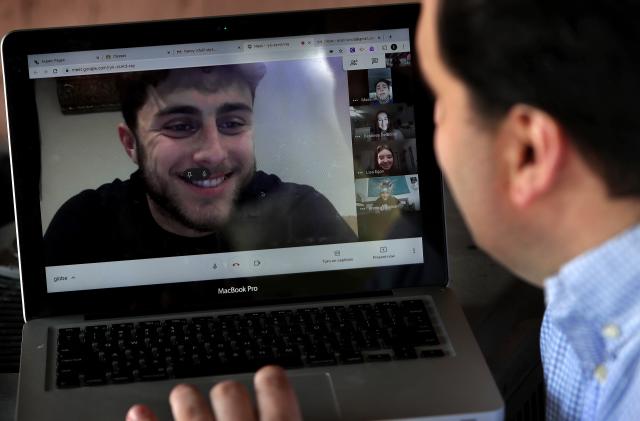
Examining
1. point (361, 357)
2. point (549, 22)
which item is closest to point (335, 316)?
point (361, 357)

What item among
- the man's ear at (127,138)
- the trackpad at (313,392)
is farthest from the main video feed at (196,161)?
the trackpad at (313,392)

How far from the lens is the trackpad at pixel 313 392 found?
2.63 feet

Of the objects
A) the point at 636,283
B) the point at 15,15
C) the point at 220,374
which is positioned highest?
the point at 15,15

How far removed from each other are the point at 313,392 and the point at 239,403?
0.46 ft

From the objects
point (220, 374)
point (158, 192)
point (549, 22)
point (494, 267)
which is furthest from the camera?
point (494, 267)

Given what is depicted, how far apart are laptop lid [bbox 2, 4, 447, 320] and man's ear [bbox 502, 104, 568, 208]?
379 mm

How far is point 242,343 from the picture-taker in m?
0.89

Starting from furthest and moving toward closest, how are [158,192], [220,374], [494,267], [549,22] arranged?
[494,267] < [158,192] < [220,374] < [549,22]

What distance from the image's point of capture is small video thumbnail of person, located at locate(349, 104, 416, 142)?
0.96m

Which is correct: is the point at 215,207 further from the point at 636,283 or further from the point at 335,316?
the point at 636,283

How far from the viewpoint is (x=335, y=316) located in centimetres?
94

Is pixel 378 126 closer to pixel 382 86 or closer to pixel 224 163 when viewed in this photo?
pixel 382 86

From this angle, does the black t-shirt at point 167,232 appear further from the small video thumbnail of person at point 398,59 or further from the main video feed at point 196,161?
the small video thumbnail of person at point 398,59

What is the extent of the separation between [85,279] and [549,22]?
633 millimetres
